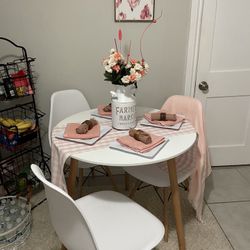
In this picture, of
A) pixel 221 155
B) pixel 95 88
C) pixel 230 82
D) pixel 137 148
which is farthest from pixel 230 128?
pixel 137 148

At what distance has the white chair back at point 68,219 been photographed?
3.04 ft

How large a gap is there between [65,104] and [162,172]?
976 mm

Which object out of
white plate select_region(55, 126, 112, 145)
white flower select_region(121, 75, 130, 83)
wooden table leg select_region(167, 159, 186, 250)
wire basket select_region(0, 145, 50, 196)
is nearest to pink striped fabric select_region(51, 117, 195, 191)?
white plate select_region(55, 126, 112, 145)

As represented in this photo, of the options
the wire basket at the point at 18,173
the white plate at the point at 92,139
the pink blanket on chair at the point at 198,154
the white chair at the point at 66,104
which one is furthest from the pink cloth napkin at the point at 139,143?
the wire basket at the point at 18,173

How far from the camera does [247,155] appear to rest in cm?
266

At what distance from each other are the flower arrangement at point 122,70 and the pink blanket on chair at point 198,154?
0.58 m

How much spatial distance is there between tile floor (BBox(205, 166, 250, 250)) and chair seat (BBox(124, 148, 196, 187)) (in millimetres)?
568

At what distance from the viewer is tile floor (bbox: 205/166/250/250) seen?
6.05 ft

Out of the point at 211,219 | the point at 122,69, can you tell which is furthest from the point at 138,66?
the point at 211,219

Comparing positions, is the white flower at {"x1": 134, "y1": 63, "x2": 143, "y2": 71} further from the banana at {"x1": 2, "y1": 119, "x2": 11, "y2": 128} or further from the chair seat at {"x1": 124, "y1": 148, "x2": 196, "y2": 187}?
the banana at {"x1": 2, "y1": 119, "x2": 11, "y2": 128}

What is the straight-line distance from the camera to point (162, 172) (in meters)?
1.74

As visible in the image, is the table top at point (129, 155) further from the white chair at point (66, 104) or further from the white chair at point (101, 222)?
the white chair at point (66, 104)

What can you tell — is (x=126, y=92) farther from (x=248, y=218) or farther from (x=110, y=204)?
(x=248, y=218)

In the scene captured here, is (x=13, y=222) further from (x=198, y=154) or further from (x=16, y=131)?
(x=198, y=154)
